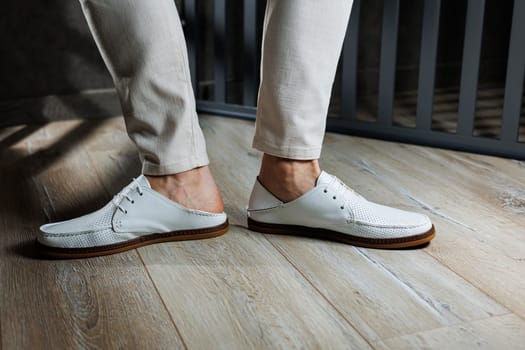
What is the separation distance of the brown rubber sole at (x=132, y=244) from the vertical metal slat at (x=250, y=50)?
0.79 m

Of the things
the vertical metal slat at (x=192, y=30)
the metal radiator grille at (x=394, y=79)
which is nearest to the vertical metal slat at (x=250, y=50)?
the metal radiator grille at (x=394, y=79)

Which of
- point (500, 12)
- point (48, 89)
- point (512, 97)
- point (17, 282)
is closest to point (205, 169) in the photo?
point (17, 282)

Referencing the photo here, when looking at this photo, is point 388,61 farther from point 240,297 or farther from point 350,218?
point 240,297

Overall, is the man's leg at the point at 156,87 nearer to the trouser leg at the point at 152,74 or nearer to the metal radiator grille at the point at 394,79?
the trouser leg at the point at 152,74

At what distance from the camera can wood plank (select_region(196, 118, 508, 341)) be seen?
81cm

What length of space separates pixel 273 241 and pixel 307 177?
0.12 meters

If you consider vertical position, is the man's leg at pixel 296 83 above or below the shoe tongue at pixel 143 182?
above

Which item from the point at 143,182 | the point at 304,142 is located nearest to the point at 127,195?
the point at 143,182

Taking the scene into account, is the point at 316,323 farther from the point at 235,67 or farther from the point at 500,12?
the point at 500,12

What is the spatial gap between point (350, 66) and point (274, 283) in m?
0.90

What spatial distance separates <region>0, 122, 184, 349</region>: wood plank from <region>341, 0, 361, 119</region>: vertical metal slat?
703 millimetres

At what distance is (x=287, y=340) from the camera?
771mm

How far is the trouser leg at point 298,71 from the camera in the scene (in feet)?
3.07

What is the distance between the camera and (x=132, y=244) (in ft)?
3.32
